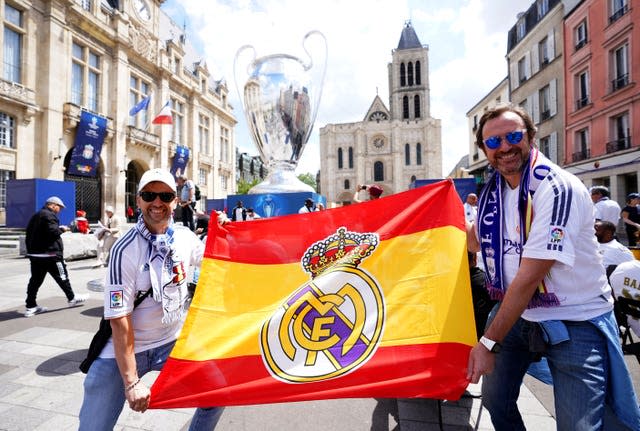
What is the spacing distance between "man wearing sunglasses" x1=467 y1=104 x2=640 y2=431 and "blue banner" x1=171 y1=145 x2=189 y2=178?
94.5 ft

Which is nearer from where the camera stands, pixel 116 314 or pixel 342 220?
pixel 116 314

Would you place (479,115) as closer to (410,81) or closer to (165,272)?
(165,272)

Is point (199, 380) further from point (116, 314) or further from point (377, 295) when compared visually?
point (377, 295)

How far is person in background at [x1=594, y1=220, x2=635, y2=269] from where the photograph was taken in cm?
384

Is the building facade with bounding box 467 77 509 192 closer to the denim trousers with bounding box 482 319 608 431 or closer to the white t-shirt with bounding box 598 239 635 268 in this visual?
the white t-shirt with bounding box 598 239 635 268

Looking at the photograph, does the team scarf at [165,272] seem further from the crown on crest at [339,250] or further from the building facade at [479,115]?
the building facade at [479,115]

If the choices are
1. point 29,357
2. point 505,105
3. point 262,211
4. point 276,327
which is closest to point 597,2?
point 262,211

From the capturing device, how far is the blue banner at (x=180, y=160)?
27859mm

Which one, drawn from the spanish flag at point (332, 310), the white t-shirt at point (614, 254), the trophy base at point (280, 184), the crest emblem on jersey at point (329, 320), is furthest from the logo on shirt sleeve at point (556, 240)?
the trophy base at point (280, 184)

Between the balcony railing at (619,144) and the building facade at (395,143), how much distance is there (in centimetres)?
3944

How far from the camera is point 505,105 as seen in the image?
1640 mm

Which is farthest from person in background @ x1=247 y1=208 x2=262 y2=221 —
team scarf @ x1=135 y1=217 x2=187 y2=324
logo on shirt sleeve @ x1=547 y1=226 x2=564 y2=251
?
logo on shirt sleeve @ x1=547 y1=226 x2=564 y2=251

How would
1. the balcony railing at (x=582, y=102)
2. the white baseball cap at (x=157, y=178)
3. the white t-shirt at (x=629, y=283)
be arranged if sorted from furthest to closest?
the balcony railing at (x=582, y=102)
the white t-shirt at (x=629, y=283)
the white baseball cap at (x=157, y=178)

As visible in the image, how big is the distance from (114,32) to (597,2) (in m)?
27.4
